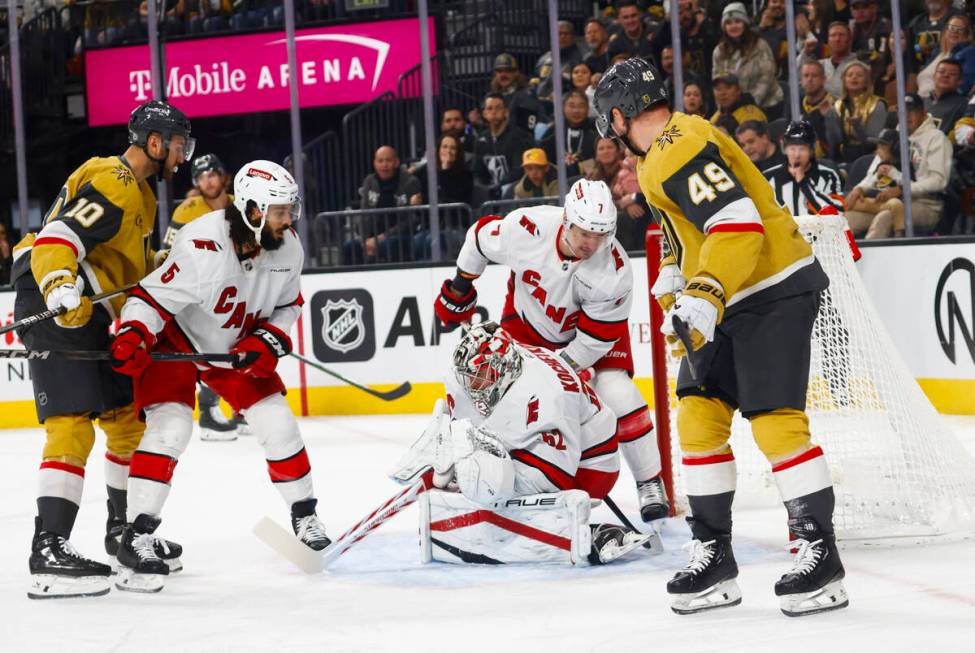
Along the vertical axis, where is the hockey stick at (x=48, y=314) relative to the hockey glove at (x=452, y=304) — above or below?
above

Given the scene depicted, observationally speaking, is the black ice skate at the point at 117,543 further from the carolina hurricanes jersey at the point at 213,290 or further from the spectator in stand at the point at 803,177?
the spectator in stand at the point at 803,177

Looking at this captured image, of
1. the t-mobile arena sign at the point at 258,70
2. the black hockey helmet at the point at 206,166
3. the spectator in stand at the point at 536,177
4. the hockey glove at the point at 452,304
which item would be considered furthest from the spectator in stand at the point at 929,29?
the hockey glove at the point at 452,304

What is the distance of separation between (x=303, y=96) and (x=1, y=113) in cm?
204

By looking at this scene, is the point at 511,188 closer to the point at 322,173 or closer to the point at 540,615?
the point at 322,173

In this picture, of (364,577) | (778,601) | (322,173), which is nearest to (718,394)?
(778,601)

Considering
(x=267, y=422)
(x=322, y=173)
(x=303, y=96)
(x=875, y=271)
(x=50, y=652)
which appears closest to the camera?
(x=50, y=652)

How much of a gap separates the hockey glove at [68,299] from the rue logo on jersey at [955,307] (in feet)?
12.9

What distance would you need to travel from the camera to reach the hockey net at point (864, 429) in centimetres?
358

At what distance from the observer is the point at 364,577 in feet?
11.2

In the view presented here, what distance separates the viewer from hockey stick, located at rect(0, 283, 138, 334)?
317 centimetres

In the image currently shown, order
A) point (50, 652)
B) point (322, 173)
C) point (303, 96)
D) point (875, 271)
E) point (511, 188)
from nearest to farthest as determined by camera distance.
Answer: point (50, 652), point (875, 271), point (511, 188), point (322, 173), point (303, 96)

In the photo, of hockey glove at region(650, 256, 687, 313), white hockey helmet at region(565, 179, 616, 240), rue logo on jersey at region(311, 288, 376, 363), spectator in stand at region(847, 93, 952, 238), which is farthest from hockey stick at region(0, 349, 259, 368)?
spectator in stand at region(847, 93, 952, 238)

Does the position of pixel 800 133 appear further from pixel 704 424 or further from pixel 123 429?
pixel 123 429

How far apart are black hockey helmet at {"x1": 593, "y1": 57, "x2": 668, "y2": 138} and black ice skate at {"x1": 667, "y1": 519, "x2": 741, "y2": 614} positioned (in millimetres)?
895
